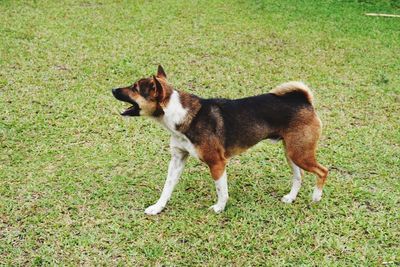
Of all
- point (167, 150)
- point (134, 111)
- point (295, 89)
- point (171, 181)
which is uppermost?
point (134, 111)

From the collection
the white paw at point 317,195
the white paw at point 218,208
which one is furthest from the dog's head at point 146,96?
the white paw at point 317,195

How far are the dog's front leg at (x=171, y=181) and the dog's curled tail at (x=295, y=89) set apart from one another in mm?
1103

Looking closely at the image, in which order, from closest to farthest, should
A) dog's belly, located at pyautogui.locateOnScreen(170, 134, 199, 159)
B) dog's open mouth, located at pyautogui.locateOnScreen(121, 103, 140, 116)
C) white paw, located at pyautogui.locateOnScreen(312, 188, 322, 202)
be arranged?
dog's open mouth, located at pyautogui.locateOnScreen(121, 103, 140, 116) → dog's belly, located at pyautogui.locateOnScreen(170, 134, 199, 159) → white paw, located at pyautogui.locateOnScreen(312, 188, 322, 202)

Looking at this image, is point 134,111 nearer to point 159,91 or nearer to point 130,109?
point 130,109

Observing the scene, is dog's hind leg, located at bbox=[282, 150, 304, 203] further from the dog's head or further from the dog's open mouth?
the dog's open mouth

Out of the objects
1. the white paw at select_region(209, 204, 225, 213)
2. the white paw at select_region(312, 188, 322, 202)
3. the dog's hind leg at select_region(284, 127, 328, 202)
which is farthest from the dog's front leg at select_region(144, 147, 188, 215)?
the white paw at select_region(312, 188, 322, 202)

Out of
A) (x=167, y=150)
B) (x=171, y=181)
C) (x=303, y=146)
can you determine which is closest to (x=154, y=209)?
(x=171, y=181)

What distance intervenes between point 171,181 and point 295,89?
1.50 meters

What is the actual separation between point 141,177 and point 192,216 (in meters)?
0.92

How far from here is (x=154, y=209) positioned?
4816 millimetres

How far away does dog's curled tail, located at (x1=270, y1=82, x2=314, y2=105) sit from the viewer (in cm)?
475

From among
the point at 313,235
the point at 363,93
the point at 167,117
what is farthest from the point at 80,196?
the point at 363,93

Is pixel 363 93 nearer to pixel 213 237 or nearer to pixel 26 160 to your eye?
pixel 213 237

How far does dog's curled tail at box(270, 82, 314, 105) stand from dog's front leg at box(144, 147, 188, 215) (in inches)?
43.4
